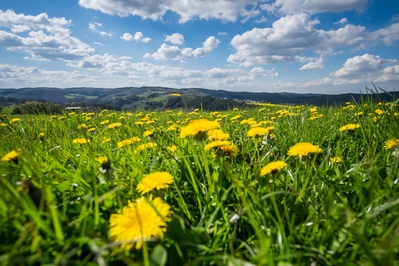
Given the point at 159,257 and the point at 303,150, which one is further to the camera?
the point at 303,150

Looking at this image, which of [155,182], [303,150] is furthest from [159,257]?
[303,150]

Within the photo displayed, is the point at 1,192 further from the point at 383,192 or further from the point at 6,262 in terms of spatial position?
the point at 383,192

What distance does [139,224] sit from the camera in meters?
0.92

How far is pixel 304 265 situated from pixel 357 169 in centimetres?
100

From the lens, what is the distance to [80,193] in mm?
1411

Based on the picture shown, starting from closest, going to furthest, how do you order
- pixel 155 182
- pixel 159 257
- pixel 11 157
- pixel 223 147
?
pixel 159 257
pixel 155 182
pixel 11 157
pixel 223 147

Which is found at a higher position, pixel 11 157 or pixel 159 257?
pixel 11 157

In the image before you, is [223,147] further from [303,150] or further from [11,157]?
[11,157]

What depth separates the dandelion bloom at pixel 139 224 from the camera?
904 millimetres

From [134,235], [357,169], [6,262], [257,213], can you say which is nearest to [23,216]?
[6,262]

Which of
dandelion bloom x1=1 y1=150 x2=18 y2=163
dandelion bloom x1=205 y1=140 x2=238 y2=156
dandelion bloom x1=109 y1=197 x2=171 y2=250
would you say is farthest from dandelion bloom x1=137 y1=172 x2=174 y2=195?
dandelion bloom x1=1 y1=150 x2=18 y2=163

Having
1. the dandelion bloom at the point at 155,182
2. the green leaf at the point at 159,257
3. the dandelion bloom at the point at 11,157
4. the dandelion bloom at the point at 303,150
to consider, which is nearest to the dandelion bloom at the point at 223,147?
the dandelion bloom at the point at 303,150

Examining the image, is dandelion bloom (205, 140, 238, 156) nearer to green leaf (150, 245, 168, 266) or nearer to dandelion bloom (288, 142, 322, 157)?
dandelion bloom (288, 142, 322, 157)

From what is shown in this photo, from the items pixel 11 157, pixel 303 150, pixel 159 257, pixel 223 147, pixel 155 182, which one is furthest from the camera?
pixel 223 147
